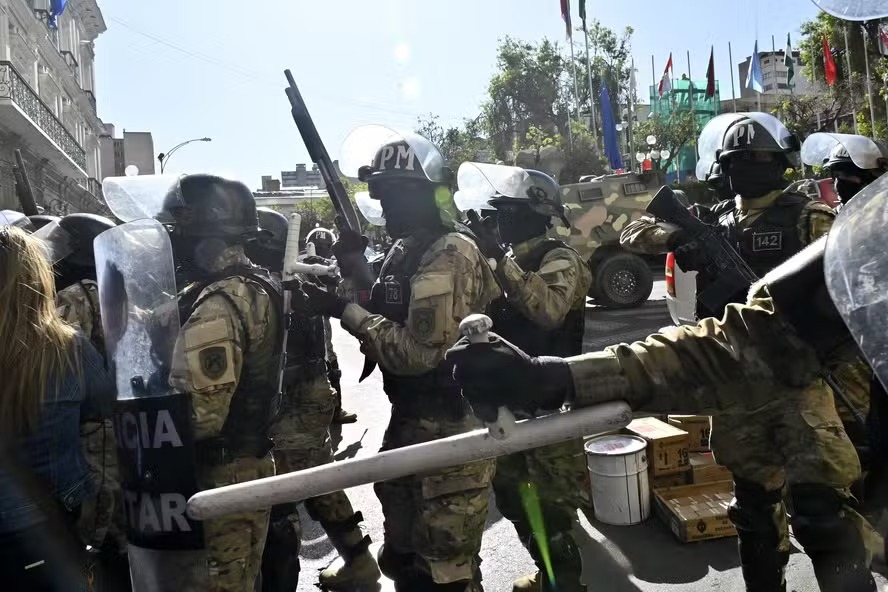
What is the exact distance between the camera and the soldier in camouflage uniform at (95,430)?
8.19 feet

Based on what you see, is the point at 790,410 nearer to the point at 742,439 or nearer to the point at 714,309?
the point at 742,439

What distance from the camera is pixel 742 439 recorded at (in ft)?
8.94

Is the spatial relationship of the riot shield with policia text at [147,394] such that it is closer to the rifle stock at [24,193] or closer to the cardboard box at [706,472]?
the cardboard box at [706,472]

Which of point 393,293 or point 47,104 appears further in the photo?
point 47,104

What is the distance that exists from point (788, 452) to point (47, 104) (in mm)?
28960

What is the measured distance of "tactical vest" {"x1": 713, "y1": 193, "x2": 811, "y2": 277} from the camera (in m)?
3.26

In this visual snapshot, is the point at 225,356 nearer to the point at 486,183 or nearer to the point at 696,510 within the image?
the point at 486,183

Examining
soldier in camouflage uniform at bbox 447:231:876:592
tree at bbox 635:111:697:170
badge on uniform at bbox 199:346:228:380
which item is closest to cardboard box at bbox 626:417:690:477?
soldier in camouflage uniform at bbox 447:231:876:592

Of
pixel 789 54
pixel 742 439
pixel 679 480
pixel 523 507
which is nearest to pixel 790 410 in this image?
pixel 742 439

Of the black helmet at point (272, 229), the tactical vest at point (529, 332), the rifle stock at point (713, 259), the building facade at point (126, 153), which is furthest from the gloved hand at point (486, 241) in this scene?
the building facade at point (126, 153)

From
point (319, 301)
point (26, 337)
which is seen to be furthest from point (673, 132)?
point (26, 337)

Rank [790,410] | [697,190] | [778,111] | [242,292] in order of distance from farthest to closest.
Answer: [778,111]
[697,190]
[790,410]
[242,292]

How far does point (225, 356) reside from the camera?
84.0 inches

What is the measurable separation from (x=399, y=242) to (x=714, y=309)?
5.40 ft
